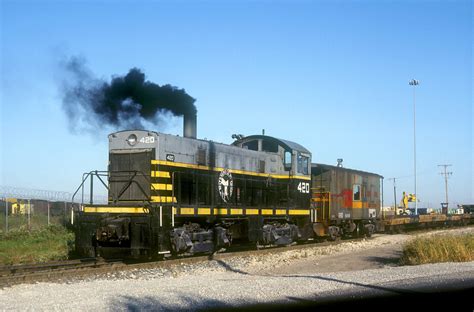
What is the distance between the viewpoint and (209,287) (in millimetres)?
10703

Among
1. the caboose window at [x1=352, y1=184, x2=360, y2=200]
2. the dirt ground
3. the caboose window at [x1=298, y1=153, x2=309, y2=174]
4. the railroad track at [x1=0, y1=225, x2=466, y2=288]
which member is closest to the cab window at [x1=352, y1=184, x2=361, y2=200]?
the caboose window at [x1=352, y1=184, x2=360, y2=200]

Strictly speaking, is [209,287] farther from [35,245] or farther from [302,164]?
[35,245]

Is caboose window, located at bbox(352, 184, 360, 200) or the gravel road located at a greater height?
caboose window, located at bbox(352, 184, 360, 200)

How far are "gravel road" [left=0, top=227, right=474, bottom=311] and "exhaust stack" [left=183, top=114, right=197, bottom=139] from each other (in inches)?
176

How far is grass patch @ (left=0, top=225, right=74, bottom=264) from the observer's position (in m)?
17.4

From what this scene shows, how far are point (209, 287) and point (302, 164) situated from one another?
41.5ft

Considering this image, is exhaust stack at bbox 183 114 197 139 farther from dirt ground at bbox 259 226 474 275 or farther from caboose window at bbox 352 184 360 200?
caboose window at bbox 352 184 360 200

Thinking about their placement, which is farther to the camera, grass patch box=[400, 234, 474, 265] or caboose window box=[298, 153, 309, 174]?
caboose window box=[298, 153, 309, 174]

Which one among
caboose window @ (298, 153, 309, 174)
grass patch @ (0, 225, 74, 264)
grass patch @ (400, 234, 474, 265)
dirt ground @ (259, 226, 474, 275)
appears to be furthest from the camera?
caboose window @ (298, 153, 309, 174)

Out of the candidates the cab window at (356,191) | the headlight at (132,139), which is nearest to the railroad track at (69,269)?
the headlight at (132,139)

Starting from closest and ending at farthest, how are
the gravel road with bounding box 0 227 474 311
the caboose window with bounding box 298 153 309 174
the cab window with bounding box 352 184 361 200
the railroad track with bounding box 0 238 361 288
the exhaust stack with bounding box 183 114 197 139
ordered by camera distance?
1. the gravel road with bounding box 0 227 474 311
2. the railroad track with bounding box 0 238 361 288
3. the exhaust stack with bounding box 183 114 197 139
4. the caboose window with bounding box 298 153 309 174
5. the cab window with bounding box 352 184 361 200

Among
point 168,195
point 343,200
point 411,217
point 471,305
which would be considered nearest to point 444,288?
point 471,305

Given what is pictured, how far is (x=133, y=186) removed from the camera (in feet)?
53.0

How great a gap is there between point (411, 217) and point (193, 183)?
23693 millimetres
